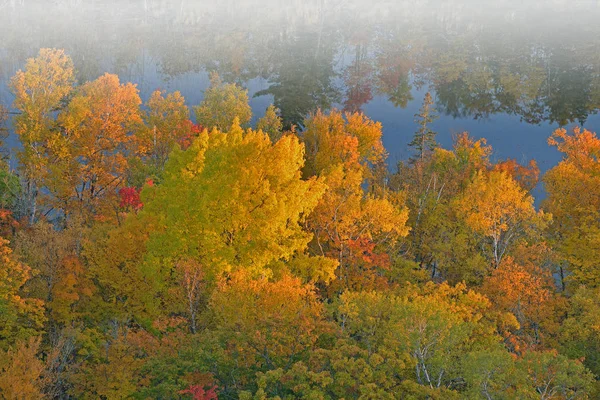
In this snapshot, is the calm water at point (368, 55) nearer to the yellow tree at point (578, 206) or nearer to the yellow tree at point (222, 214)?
the yellow tree at point (578, 206)

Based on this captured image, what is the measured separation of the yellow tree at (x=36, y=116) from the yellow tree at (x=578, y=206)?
147 ft

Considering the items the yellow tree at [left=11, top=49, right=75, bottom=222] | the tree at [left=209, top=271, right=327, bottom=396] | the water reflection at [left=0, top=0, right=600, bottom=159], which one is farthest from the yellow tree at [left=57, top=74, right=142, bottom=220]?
the tree at [left=209, top=271, right=327, bottom=396]

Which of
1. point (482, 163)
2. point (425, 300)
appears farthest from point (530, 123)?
point (425, 300)

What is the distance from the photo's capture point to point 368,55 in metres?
98.6

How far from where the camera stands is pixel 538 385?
773 inches

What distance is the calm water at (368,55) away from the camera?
79.7m

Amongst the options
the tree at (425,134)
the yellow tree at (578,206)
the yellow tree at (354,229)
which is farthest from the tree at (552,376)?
the tree at (425,134)

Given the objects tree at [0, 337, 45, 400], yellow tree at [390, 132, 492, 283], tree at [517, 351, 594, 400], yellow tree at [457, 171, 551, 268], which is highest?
tree at [517, 351, 594, 400]

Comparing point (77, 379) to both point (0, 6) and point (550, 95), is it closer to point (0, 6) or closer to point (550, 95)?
point (550, 95)

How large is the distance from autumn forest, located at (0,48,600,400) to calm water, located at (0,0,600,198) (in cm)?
2185

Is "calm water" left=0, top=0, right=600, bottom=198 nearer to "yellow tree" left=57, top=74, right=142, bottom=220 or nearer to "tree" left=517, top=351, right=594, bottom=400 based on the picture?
"yellow tree" left=57, top=74, right=142, bottom=220

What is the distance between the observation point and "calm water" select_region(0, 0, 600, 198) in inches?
3137

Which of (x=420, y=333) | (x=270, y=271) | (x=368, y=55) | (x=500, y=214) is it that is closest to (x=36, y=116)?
(x=270, y=271)

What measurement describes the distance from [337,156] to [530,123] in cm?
4167
